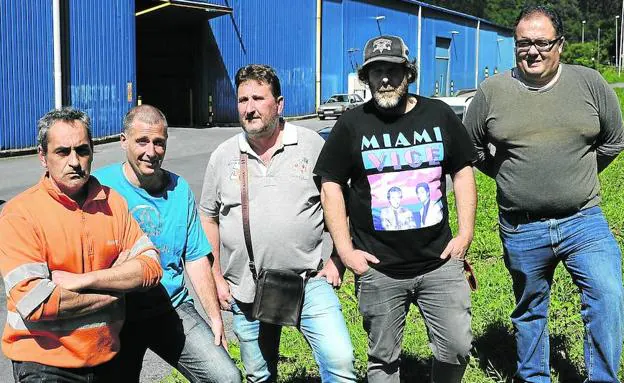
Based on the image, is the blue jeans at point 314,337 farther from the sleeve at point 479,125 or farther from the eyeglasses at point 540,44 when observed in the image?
the eyeglasses at point 540,44

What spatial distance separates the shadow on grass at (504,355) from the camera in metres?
4.80

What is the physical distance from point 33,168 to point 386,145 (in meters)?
17.3

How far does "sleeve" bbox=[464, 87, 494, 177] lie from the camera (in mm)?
4375

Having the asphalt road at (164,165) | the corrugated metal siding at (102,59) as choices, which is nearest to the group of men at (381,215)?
the asphalt road at (164,165)

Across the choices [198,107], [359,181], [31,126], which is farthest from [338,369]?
[198,107]

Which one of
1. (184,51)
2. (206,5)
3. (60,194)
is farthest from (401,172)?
(184,51)

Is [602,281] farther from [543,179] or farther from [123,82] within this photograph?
[123,82]

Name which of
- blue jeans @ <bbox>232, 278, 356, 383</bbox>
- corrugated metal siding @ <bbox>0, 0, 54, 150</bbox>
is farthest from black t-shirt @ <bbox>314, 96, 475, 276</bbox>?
corrugated metal siding @ <bbox>0, 0, 54, 150</bbox>

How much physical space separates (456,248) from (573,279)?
86cm

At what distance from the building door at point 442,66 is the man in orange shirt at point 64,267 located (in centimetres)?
5668

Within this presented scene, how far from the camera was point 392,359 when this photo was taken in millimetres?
4000

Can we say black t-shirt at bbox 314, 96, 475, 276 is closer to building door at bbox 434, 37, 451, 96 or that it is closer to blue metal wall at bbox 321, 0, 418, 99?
blue metal wall at bbox 321, 0, 418, 99

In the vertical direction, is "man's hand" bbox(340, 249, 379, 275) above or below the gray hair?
below

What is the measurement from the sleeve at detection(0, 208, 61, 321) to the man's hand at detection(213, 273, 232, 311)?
1350 mm
